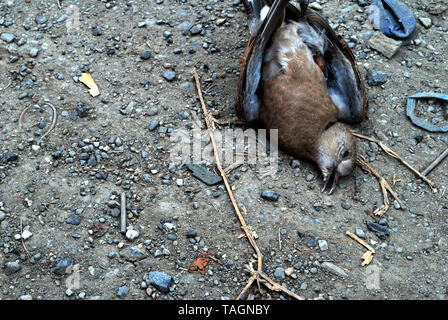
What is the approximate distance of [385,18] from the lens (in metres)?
4.88

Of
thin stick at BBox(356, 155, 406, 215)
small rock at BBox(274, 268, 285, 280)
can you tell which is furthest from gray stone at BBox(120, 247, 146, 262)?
thin stick at BBox(356, 155, 406, 215)

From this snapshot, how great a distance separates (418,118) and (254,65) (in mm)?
1485

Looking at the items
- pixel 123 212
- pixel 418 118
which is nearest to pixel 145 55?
pixel 123 212

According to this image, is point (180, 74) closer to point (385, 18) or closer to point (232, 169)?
point (232, 169)

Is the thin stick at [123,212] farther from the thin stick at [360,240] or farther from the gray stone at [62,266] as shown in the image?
the thin stick at [360,240]

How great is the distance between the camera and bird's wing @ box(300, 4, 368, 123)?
4117 millimetres

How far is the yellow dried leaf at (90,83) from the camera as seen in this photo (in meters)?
4.29

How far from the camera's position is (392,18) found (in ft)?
16.1

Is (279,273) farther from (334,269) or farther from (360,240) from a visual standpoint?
(360,240)

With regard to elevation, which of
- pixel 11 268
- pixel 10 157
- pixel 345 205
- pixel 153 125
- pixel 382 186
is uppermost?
pixel 382 186

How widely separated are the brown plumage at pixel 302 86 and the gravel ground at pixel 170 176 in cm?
21

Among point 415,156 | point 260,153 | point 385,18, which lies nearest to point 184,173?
point 260,153

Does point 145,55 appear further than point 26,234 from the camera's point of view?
Yes

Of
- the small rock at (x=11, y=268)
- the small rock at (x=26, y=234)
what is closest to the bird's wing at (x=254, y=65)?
the small rock at (x=26, y=234)
